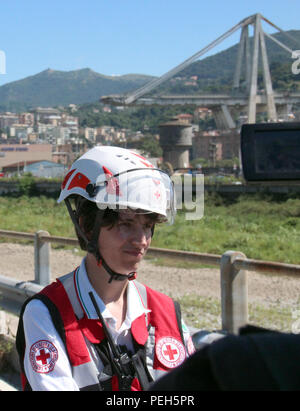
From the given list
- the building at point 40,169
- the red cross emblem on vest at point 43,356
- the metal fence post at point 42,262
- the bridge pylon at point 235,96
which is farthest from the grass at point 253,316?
the bridge pylon at point 235,96

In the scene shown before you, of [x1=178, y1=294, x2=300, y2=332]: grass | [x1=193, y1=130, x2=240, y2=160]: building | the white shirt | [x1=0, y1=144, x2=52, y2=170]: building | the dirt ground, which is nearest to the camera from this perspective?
the white shirt

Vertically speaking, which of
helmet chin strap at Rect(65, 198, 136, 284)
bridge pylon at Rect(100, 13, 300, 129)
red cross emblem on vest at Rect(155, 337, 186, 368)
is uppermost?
bridge pylon at Rect(100, 13, 300, 129)

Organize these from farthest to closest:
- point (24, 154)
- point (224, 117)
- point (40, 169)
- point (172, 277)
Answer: point (24, 154) < point (224, 117) < point (40, 169) < point (172, 277)

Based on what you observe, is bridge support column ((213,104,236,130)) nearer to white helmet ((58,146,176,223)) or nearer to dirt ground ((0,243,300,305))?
dirt ground ((0,243,300,305))

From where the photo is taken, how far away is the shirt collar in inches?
66.9

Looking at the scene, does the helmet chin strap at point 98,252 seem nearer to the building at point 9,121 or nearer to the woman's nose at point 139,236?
the woman's nose at point 139,236

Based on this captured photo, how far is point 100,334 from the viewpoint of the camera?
1.65 meters

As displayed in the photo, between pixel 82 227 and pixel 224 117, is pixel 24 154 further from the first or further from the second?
pixel 82 227

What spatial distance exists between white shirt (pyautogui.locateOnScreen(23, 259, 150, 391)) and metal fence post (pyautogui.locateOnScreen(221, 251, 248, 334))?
8.12 ft

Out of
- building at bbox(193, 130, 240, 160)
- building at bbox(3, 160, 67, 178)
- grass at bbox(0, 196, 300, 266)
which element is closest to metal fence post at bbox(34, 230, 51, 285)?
grass at bbox(0, 196, 300, 266)

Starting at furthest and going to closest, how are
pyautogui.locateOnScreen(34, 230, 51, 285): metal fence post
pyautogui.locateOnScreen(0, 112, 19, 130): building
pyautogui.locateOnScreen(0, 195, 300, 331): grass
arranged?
pyautogui.locateOnScreen(0, 112, 19, 130): building, pyautogui.locateOnScreen(34, 230, 51, 285): metal fence post, pyautogui.locateOnScreen(0, 195, 300, 331): grass

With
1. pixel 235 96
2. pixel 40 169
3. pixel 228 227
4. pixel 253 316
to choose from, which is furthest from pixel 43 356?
pixel 235 96

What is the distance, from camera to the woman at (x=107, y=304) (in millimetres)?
1561

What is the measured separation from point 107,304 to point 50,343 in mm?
293
